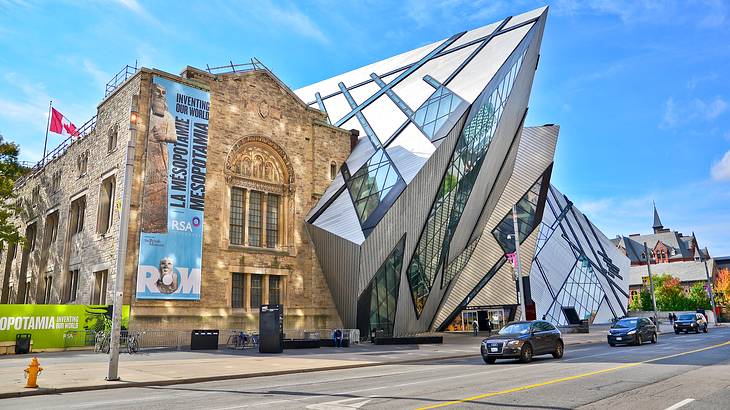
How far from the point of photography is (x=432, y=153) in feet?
110

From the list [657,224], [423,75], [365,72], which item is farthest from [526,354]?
[657,224]

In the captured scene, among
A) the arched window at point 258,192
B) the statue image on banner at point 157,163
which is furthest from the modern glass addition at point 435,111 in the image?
the statue image on banner at point 157,163

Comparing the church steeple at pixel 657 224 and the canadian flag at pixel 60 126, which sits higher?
the church steeple at pixel 657 224

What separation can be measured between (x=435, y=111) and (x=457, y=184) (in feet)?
17.8

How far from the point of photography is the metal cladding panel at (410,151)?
1311 inches

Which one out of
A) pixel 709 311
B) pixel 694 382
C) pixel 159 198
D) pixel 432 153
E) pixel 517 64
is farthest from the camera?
pixel 709 311

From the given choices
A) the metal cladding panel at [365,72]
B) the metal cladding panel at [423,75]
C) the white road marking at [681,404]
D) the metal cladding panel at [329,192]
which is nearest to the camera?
the white road marking at [681,404]

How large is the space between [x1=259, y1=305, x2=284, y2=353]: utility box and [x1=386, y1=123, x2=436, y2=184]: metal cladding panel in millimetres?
11854

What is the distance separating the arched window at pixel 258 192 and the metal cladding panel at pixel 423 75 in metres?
11.2

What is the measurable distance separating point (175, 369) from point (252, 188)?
18995 millimetres

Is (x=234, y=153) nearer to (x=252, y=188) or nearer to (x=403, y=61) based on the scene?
(x=252, y=188)

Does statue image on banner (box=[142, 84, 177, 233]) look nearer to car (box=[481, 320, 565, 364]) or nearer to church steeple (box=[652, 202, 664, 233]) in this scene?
car (box=[481, 320, 565, 364])

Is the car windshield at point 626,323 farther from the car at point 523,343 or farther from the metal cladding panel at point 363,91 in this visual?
the metal cladding panel at point 363,91

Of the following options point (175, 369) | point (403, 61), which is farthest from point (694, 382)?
point (403, 61)
